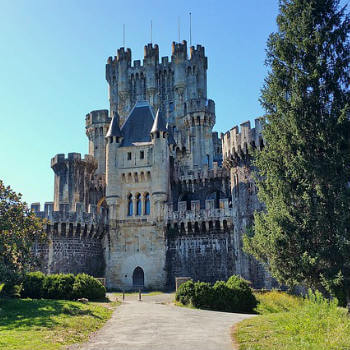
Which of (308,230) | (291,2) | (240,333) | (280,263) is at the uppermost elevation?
(291,2)

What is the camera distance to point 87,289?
2583cm

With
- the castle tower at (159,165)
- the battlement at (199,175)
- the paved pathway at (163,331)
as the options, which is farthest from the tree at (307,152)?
the battlement at (199,175)

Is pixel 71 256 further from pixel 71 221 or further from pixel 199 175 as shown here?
pixel 199 175

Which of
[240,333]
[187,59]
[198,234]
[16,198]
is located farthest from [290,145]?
[187,59]

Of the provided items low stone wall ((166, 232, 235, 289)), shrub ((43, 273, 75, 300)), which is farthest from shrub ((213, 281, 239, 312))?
low stone wall ((166, 232, 235, 289))

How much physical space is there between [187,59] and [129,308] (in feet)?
150

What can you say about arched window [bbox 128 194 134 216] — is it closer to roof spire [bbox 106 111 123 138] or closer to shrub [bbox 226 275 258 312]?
roof spire [bbox 106 111 123 138]

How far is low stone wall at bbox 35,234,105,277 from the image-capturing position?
36750 mm

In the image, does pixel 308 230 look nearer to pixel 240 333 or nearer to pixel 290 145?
pixel 290 145

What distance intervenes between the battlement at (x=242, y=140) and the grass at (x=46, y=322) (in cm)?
1668

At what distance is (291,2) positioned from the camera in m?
21.9

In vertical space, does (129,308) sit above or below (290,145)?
below

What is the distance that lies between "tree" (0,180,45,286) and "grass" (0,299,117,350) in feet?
6.47

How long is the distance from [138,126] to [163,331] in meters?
28.8
